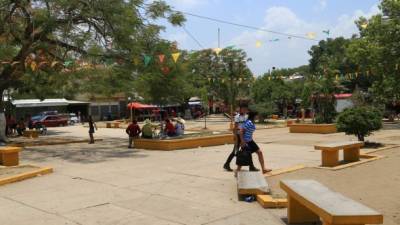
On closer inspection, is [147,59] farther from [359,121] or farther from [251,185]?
[251,185]

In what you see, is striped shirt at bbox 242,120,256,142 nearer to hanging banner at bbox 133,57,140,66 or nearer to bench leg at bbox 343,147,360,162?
bench leg at bbox 343,147,360,162

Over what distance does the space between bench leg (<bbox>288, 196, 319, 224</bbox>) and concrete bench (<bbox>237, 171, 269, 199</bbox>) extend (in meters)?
1.65

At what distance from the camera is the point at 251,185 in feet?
30.3

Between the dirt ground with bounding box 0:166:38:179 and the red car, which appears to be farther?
the red car

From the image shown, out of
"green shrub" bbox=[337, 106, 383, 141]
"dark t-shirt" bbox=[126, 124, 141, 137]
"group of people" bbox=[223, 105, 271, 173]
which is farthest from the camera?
"dark t-shirt" bbox=[126, 124, 141, 137]

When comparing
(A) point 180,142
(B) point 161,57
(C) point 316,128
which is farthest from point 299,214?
(C) point 316,128

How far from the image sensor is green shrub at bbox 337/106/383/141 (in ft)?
56.5

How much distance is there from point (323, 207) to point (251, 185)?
11.1ft

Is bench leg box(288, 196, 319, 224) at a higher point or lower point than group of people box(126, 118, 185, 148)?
lower

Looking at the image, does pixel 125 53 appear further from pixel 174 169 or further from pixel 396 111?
pixel 396 111

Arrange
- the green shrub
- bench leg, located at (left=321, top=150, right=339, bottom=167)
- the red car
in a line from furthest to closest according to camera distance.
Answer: the red car → the green shrub → bench leg, located at (left=321, top=150, right=339, bottom=167)

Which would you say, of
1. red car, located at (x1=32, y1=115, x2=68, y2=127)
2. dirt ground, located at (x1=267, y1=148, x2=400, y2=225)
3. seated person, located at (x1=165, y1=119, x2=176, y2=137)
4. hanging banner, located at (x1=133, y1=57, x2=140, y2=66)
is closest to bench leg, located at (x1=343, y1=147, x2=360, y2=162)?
dirt ground, located at (x1=267, y1=148, x2=400, y2=225)

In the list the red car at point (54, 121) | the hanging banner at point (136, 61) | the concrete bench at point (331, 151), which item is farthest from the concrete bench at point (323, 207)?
the red car at point (54, 121)

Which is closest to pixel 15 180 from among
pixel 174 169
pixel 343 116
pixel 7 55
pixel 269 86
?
pixel 174 169
